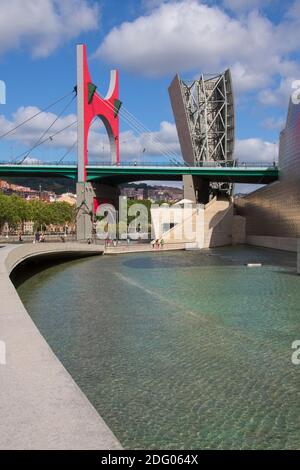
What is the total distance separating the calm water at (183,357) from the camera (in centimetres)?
495

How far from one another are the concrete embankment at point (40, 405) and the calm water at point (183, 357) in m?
0.99

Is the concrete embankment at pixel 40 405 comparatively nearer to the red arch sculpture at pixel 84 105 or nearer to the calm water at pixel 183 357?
the calm water at pixel 183 357

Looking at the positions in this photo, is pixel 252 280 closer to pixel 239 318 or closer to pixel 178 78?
pixel 239 318

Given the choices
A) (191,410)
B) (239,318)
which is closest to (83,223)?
(239,318)

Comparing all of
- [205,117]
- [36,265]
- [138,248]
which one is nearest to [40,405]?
[36,265]

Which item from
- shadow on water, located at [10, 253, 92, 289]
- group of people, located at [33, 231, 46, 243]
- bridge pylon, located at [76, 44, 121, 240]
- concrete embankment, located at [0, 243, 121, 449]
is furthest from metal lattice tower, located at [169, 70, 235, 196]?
concrete embankment, located at [0, 243, 121, 449]

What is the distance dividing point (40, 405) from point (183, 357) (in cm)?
426

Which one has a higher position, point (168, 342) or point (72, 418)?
point (72, 418)

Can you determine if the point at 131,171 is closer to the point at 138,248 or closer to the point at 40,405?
the point at 138,248

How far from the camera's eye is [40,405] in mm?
3678

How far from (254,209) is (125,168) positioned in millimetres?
13626

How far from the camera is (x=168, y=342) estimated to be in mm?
8672

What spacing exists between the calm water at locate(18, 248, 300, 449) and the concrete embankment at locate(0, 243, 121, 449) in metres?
0.99

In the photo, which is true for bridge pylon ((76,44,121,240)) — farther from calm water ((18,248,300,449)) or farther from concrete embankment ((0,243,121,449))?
concrete embankment ((0,243,121,449))
